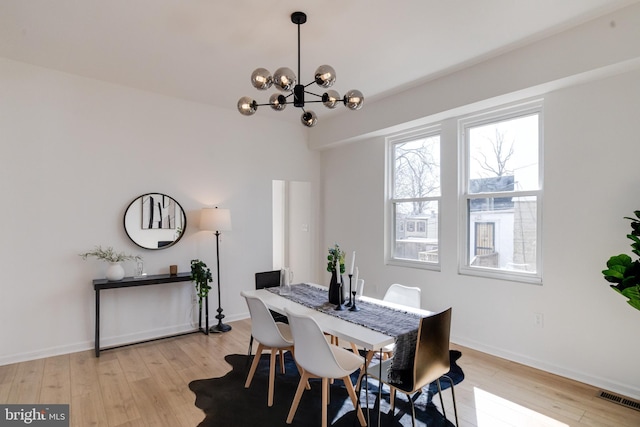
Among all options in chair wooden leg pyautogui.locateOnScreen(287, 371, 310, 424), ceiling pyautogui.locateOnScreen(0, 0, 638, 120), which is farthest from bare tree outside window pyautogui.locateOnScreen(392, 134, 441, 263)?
chair wooden leg pyautogui.locateOnScreen(287, 371, 310, 424)

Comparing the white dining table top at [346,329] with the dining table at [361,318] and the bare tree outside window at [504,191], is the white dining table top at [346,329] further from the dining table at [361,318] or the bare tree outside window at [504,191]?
the bare tree outside window at [504,191]

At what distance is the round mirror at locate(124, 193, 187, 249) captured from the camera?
4094 mm

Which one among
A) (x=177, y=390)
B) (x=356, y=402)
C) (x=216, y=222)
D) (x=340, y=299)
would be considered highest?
(x=216, y=222)

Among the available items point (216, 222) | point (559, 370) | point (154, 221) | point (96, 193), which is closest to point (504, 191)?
point (559, 370)

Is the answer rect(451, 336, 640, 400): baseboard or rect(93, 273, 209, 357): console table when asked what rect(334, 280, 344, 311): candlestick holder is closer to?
rect(451, 336, 640, 400): baseboard

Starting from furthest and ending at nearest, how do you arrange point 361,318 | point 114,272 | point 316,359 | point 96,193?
point 96,193, point 114,272, point 361,318, point 316,359

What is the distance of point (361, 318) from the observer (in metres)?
2.46

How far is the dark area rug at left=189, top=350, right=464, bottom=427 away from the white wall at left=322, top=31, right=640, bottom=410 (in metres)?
0.83

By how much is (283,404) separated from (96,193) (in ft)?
10.1

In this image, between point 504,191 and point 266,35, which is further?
point 504,191

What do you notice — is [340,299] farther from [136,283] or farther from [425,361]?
[136,283]

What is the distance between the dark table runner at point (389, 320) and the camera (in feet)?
7.06

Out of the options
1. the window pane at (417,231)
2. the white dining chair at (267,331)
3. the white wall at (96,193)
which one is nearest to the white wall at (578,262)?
the window pane at (417,231)

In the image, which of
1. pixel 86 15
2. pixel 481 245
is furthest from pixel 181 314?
pixel 481 245
